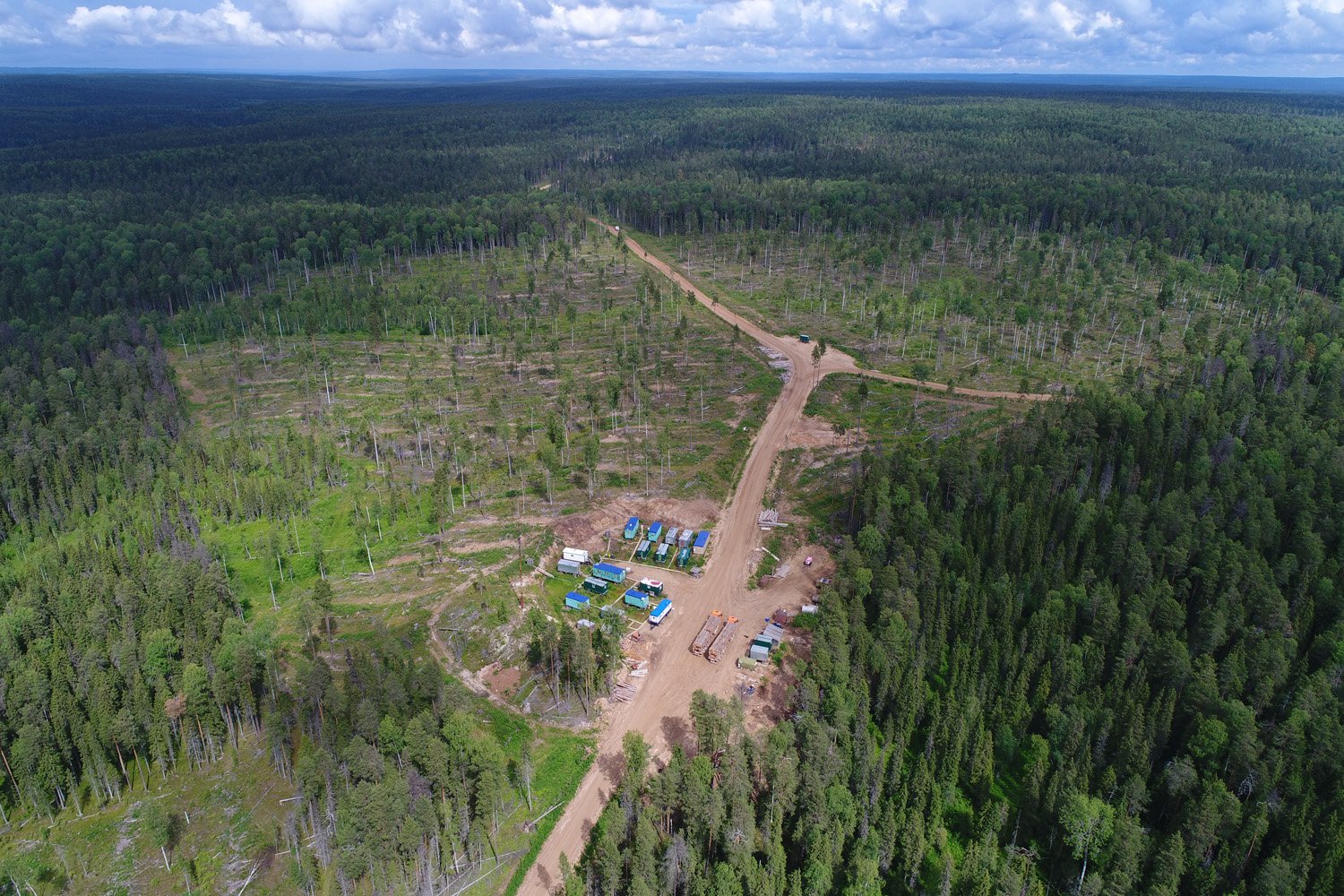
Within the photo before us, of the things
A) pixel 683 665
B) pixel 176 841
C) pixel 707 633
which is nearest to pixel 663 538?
pixel 707 633

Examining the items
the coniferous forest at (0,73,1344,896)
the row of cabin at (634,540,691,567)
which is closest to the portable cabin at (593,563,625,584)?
the row of cabin at (634,540,691,567)

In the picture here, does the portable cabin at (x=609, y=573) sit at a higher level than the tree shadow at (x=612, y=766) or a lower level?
higher

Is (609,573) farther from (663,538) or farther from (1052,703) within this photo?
(1052,703)

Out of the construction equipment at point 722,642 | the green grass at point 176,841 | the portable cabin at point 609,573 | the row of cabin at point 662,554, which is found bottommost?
Answer: the green grass at point 176,841

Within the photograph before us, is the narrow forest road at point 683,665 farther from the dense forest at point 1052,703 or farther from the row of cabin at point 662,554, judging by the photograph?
the dense forest at point 1052,703

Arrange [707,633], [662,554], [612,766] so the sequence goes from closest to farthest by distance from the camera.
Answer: [612,766] < [707,633] < [662,554]

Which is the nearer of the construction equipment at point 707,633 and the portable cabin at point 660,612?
the construction equipment at point 707,633

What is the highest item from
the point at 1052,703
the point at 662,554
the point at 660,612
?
the point at 1052,703

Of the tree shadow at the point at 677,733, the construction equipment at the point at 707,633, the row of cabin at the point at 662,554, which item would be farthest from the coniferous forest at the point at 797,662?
the row of cabin at the point at 662,554
